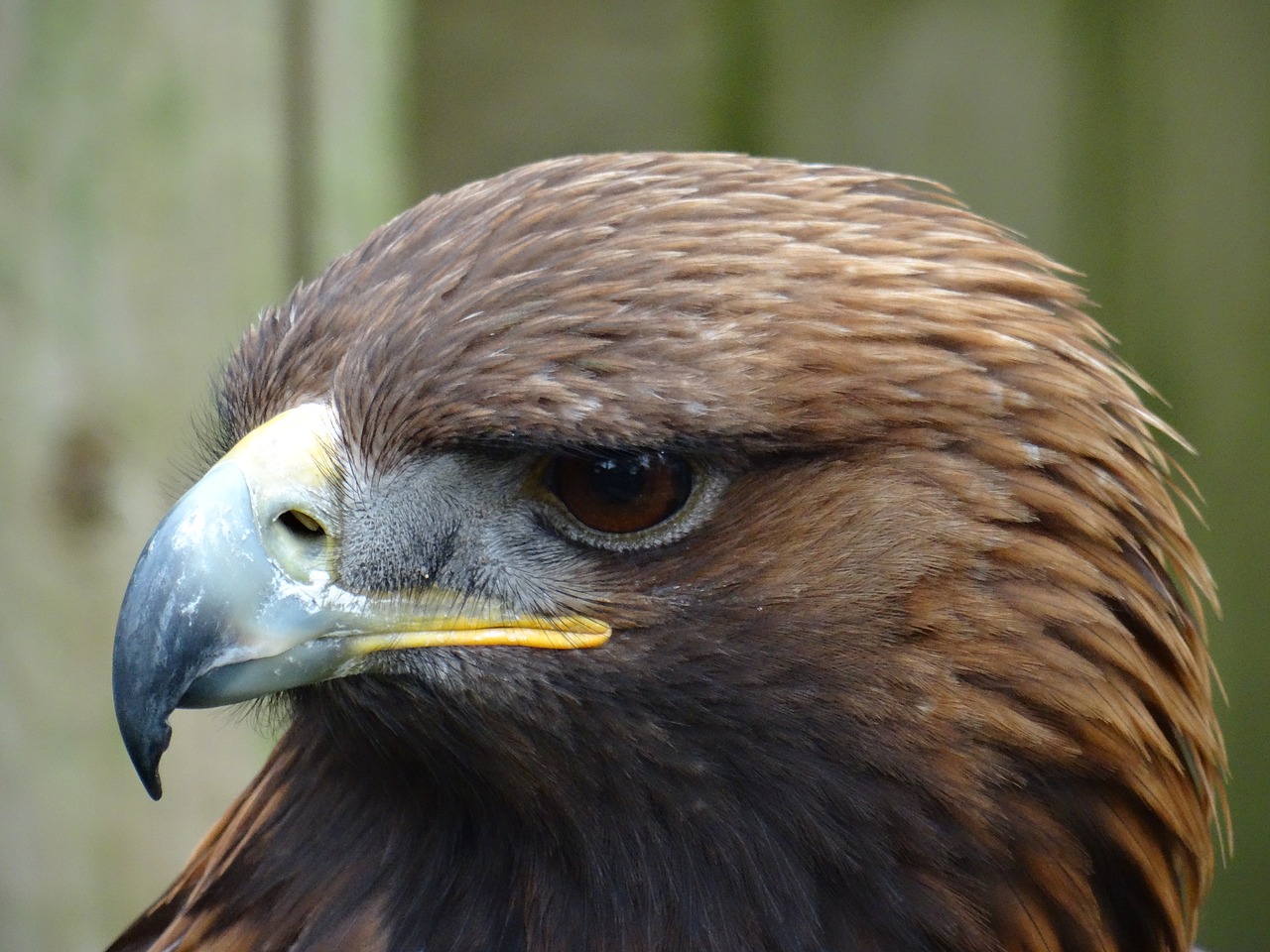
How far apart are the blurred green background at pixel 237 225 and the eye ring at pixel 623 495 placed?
34.4 inches

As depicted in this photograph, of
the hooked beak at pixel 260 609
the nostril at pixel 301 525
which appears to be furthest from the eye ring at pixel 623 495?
the nostril at pixel 301 525

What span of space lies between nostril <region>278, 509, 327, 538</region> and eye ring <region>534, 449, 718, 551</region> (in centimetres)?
Answer: 25

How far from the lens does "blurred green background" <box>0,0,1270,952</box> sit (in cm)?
255

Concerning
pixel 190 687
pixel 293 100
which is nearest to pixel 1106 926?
pixel 190 687

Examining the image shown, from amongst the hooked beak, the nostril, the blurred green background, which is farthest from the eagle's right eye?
the blurred green background

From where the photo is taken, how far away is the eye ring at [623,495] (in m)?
1.51

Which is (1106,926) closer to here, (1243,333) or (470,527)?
(470,527)

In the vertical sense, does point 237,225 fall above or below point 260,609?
above

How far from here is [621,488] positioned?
1523 millimetres

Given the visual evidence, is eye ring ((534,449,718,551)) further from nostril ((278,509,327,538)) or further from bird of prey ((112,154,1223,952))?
nostril ((278,509,327,538))

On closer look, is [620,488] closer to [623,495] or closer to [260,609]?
[623,495]

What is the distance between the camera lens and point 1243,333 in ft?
11.5

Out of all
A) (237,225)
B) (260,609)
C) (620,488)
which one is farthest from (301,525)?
(237,225)

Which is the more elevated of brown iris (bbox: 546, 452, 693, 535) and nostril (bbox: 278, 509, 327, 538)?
brown iris (bbox: 546, 452, 693, 535)
